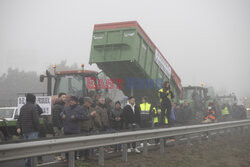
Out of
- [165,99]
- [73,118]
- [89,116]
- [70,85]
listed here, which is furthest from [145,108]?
[73,118]

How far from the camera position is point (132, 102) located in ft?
34.0

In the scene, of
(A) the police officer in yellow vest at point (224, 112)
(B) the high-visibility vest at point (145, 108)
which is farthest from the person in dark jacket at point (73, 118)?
(A) the police officer in yellow vest at point (224, 112)

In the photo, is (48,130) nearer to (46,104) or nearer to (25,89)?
(46,104)

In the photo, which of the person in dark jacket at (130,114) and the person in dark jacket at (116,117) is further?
the person in dark jacket at (116,117)

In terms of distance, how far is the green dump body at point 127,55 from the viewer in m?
13.2

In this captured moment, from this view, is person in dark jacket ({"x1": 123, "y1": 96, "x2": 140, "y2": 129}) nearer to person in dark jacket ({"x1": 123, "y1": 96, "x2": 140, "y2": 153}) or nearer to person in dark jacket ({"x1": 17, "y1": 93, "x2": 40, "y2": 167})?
person in dark jacket ({"x1": 123, "y1": 96, "x2": 140, "y2": 153})

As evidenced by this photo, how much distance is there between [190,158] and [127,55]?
5.53 meters

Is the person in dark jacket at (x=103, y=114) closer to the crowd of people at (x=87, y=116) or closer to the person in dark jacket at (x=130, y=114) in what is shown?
the crowd of people at (x=87, y=116)

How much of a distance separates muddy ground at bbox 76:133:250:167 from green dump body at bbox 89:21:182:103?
13.5 ft

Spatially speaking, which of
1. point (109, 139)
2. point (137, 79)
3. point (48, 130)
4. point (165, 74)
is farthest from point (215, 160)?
point (165, 74)

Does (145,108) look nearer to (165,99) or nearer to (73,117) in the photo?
(165,99)

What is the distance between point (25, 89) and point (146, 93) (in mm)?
62792

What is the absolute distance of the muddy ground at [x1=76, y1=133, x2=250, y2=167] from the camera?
7.85m

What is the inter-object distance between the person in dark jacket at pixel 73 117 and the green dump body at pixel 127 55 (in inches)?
216
